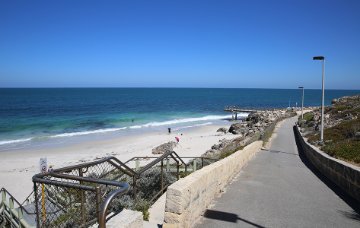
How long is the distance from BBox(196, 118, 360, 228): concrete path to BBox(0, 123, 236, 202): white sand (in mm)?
13011

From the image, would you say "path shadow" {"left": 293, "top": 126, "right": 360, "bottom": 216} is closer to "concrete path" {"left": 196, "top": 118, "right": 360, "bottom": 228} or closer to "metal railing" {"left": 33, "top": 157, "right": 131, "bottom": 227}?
"concrete path" {"left": 196, "top": 118, "right": 360, "bottom": 228}

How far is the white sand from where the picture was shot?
20.1m

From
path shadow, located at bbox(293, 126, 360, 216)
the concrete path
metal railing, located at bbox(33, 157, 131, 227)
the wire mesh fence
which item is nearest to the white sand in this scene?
the wire mesh fence

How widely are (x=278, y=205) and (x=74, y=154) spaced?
2434cm

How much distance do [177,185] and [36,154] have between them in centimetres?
2677

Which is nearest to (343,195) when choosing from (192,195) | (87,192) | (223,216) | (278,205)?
(278,205)

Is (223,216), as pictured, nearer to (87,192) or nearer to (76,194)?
(87,192)

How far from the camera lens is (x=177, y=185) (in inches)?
199

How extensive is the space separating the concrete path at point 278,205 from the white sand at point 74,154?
1301 centimetres

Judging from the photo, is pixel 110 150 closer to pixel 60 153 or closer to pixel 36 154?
pixel 60 153

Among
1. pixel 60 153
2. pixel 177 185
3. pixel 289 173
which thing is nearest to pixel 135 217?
pixel 177 185

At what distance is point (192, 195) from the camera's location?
18.0 feet

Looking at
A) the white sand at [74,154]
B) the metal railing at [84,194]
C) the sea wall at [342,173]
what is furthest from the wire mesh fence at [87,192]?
the white sand at [74,154]

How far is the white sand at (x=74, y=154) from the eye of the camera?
2008cm
